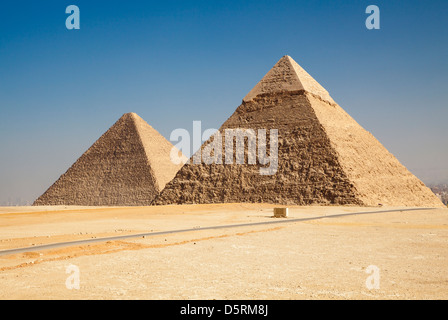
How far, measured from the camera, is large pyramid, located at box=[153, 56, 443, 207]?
48531 millimetres

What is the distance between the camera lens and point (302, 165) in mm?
51656

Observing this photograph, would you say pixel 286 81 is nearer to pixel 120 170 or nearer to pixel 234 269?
pixel 120 170

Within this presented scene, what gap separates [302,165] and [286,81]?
1555 centimetres

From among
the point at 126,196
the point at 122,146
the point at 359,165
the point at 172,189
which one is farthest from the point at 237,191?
the point at 122,146

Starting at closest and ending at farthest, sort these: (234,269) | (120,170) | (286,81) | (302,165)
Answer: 1. (234,269)
2. (302,165)
3. (286,81)
4. (120,170)

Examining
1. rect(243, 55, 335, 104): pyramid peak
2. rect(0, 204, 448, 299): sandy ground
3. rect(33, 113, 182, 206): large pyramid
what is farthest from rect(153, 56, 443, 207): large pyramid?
rect(0, 204, 448, 299): sandy ground

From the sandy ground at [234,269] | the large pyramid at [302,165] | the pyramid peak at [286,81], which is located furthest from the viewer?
the pyramid peak at [286,81]

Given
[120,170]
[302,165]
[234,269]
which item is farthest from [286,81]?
[234,269]

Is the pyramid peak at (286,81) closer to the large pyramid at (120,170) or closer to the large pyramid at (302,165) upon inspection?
the large pyramid at (302,165)

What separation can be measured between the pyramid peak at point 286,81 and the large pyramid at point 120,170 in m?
28.2

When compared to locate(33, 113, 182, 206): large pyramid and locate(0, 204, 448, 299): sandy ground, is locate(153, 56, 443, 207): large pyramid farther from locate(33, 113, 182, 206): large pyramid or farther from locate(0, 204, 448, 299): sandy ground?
locate(0, 204, 448, 299): sandy ground

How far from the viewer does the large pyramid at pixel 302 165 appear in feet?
159

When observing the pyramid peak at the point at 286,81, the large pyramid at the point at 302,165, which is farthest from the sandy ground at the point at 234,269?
the pyramid peak at the point at 286,81
